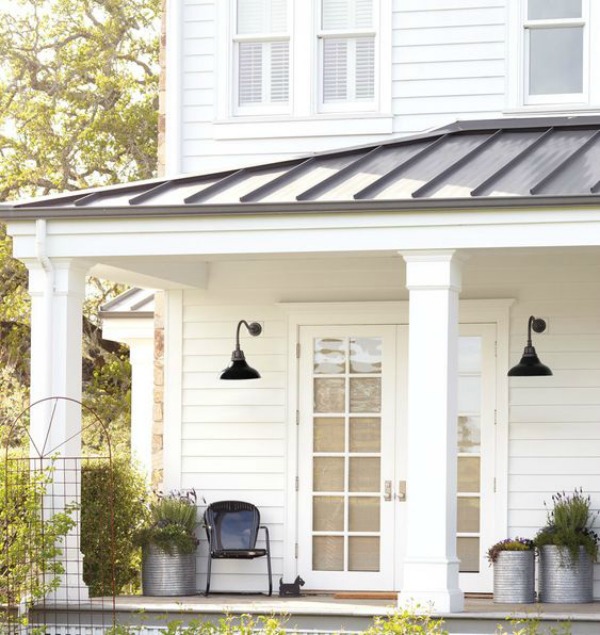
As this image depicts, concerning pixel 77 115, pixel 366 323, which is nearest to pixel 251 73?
pixel 366 323

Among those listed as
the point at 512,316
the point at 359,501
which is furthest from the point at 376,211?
the point at 359,501

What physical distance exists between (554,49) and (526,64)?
29cm

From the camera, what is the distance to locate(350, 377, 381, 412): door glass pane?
11.4 metres

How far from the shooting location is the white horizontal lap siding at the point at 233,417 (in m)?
11.5

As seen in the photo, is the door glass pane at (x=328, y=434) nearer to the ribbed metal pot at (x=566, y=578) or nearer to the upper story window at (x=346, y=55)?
the ribbed metal pot at (x=566, y=578)

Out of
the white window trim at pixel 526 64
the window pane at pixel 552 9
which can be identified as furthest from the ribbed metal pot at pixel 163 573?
the window pane at pixel 552 9

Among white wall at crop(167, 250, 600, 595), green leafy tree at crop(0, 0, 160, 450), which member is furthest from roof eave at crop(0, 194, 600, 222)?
green leafy tree at crop(0, 0, 160, 450)

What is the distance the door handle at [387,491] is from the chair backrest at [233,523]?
1082 millimetres

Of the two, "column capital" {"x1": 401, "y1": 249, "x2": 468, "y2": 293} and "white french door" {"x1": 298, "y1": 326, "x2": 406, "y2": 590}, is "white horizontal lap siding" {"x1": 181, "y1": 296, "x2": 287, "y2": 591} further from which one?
"column capital" {"x1": 401, "y1": 249, "x2": 468, "y2": 293}

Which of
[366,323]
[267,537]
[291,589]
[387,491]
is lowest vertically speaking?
[291,589]

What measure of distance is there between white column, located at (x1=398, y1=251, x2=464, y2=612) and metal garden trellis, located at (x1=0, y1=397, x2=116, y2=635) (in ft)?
6.77

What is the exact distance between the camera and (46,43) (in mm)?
24234

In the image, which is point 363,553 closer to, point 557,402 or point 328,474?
point 328,474

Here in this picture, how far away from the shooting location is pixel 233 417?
1161 cm
